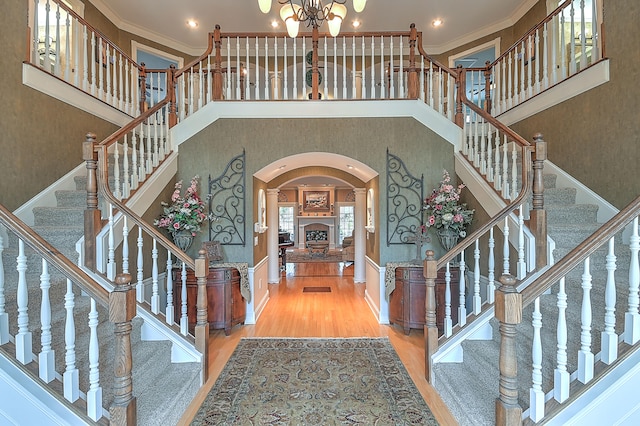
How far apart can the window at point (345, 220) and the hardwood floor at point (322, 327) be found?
743cm

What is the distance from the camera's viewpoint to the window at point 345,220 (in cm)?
1447

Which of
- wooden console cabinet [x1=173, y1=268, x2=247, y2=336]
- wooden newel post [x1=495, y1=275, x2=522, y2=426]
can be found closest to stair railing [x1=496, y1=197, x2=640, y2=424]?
wooden newel post [x1=495, y1=275, x2=522, y2=426]

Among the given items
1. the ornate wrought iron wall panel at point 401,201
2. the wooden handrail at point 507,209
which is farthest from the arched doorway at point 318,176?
the wooden handrail at point 507,209

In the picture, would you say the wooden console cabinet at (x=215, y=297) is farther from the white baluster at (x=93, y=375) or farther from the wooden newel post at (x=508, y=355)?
the wooden newel post at (x=508, y=355)

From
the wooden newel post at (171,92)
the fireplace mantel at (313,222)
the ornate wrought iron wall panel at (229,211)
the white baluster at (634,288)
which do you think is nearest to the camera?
the white baluster at (634,288)

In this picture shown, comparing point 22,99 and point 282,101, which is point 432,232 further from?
point 22,99

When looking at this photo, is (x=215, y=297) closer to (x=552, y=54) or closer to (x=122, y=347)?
(x=122, y=347)

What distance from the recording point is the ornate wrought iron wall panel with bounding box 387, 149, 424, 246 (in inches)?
175

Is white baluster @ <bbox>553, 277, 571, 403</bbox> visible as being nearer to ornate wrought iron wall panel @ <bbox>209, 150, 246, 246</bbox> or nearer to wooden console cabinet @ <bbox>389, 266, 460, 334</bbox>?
wooden console cabinet @ <bbox>389, 266, 460, 334</bbox>

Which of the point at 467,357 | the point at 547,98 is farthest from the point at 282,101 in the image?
the point at 467,357

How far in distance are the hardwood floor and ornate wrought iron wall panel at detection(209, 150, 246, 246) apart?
3.98 ft

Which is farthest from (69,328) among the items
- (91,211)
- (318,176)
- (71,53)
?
(318,176)

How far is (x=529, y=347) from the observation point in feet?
7.87

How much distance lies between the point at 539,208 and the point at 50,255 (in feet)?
11.3
